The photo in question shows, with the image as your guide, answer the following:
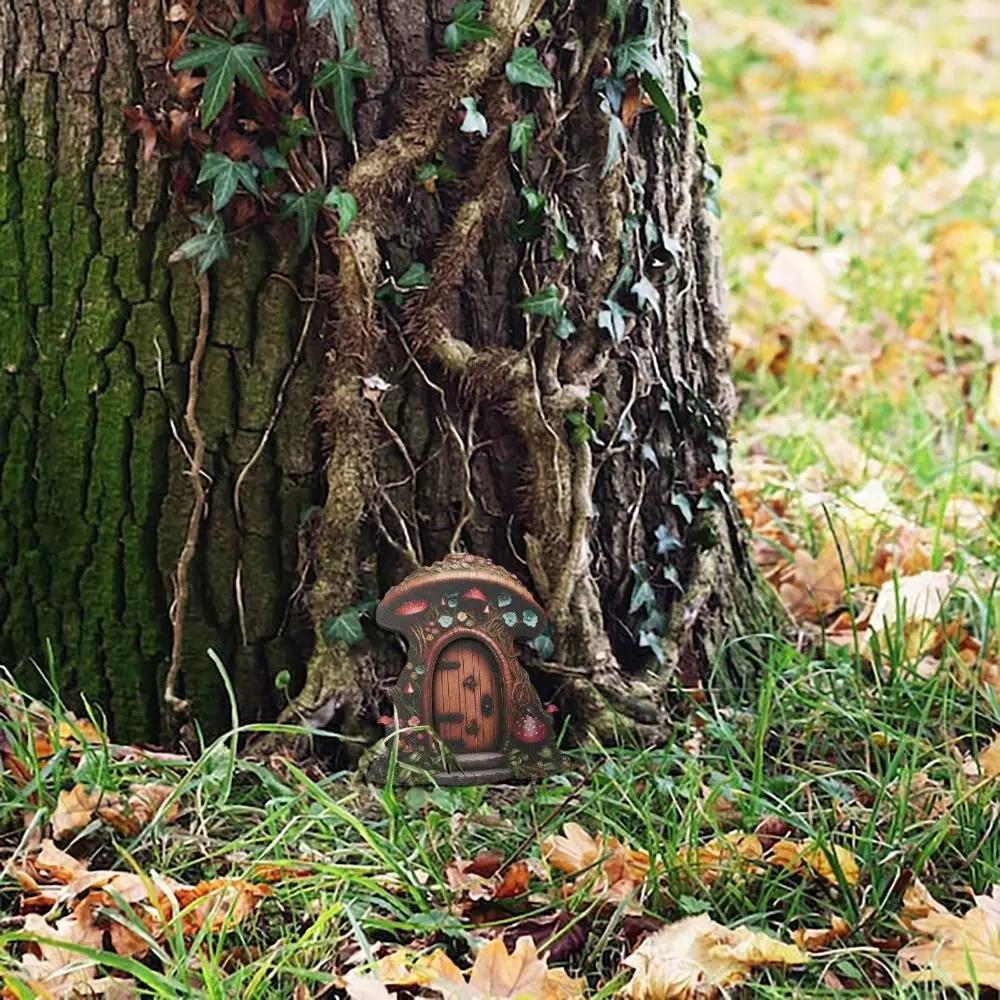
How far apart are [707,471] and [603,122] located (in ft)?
2.10

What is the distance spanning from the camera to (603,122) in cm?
223

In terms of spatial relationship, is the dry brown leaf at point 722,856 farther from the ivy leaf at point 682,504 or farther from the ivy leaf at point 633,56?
the ivy leaf at point 633,56

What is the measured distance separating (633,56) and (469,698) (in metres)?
0.97

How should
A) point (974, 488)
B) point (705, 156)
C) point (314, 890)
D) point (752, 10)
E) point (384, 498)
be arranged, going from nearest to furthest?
point (314, 890)
point (384, 498)
point (705, 156)
point (974, 488)
point (752, 10)

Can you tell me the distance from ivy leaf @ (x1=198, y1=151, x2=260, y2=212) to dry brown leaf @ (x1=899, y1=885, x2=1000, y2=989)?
4.30 ft

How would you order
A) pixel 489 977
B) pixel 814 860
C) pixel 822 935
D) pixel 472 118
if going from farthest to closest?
pixel 472 118, pixel 814 860, pixel 822 935, pixel 489 977

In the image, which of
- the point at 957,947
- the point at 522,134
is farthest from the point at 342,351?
the point at 957,947

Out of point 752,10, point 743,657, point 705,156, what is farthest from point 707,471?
point 752,10

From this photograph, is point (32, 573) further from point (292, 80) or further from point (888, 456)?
point (888, 456)

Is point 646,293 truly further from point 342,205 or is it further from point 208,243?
point 208,243

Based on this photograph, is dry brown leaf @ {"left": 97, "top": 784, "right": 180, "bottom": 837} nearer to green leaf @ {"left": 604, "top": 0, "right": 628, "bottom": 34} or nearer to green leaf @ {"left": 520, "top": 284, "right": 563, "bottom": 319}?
green leaf @ {"left": 520, "top": 284, "right": 563, "bottom": 319}

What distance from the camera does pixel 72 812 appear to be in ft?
6.80

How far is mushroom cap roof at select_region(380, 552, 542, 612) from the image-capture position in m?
2.24

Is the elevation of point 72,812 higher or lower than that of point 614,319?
lower
